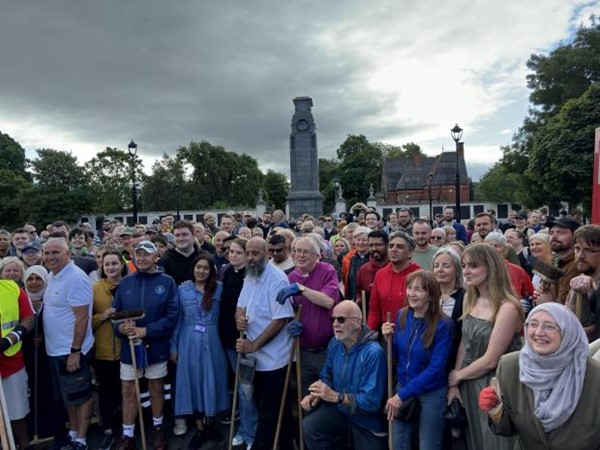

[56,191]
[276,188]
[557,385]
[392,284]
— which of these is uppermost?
[276,188]

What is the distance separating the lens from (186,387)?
473 cm

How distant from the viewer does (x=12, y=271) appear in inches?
196

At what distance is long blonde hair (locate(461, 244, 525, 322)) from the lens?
3206 millimetres

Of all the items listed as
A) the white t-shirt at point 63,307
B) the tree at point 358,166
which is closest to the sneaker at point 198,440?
the white t-shirt at point 63,307

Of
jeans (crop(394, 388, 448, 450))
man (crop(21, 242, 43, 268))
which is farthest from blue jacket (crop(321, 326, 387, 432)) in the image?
man (crop(21, 242, 43, 268))

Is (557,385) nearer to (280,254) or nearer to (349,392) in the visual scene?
(349,392)

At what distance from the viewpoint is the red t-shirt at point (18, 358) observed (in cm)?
432

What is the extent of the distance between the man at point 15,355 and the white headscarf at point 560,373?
441 cm

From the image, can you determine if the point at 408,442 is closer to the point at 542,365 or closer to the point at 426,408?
the point at 426,408

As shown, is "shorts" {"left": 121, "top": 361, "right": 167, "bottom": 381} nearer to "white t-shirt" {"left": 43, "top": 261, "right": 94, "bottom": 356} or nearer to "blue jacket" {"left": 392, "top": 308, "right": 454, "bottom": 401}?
"white t-shirt" {"left": 43, "top": 261, "right": 94, "bottom": 356}

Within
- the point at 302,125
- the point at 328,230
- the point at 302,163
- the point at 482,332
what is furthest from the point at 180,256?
the point at 302,125

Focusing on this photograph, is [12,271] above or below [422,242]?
below

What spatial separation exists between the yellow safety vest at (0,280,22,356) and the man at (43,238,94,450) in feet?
0.88

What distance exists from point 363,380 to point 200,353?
2.01 meters
